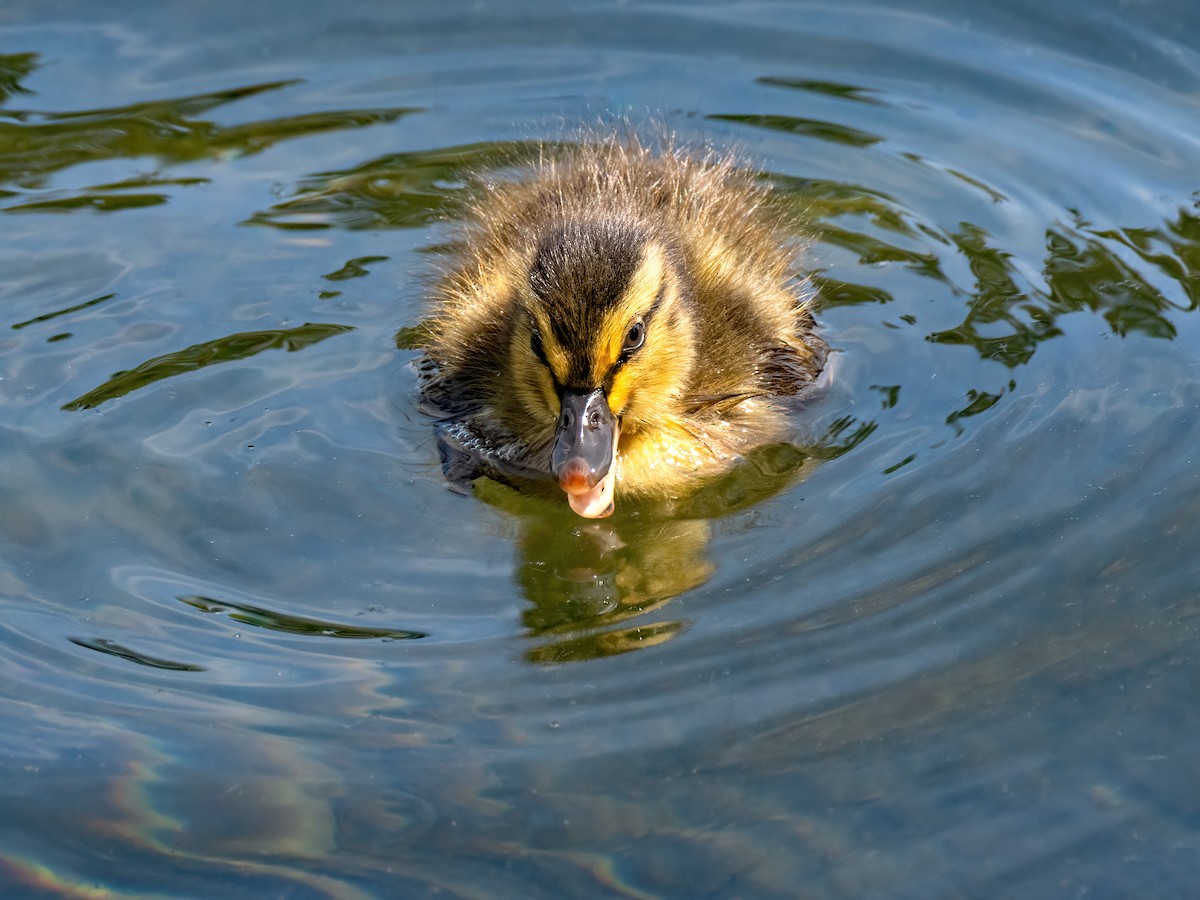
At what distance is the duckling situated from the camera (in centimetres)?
445

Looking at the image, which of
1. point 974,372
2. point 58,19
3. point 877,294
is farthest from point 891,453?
point 58,19

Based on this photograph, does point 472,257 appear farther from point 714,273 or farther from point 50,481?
point 50,481

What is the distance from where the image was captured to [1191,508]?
4238mm

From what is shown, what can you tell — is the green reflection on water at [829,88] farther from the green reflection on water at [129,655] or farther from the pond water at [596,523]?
the green reflection on water at [129,655]

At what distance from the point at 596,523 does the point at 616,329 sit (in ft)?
1.90

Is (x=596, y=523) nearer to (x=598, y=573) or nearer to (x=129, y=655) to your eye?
(x=598, y=573)

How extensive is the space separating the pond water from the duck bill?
14cm

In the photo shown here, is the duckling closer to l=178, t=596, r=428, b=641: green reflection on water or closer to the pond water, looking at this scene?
the pond water

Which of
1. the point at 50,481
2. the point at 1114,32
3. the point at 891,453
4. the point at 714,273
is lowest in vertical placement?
the point at 50,481

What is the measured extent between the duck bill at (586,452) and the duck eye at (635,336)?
0.53 feet

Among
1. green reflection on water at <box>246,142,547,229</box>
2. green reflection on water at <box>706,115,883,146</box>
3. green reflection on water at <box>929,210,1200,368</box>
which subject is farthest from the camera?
green reflection on water at <box>706,115,883,146</box>

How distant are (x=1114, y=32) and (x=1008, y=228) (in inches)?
66.8

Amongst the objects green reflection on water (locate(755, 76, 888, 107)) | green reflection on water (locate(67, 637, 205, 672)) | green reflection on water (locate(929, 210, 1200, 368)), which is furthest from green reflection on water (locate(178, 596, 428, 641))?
green reflection on water (locate(755, 76, 888, 107))

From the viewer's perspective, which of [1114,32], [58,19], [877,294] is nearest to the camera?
[877,294]
